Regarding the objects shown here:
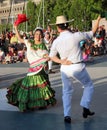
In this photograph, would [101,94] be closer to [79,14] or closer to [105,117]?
[105,117]

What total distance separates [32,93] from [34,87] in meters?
0.13

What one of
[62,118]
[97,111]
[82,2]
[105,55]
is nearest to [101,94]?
[97,111]

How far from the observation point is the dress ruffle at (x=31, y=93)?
8.71 m

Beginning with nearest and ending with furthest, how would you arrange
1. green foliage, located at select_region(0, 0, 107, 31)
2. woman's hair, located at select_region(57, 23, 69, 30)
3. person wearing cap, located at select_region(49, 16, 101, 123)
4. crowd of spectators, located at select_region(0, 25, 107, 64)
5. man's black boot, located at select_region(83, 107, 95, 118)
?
person wearing cap, located at select_region(49, 16, 101, 123)
woman's hair, located at select_region(57, 23, 69, 30)
man's black boot, located at select_region(83, 107, 95, 118)
crowd of spectators, located at select_region(0, 25, 107, 64)
green foliage, located at select_region(0, 0, 107, 31)

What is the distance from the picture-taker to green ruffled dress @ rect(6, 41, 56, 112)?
28.6ft

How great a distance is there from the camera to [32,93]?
8758mm

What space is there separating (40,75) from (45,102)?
560 millimetres

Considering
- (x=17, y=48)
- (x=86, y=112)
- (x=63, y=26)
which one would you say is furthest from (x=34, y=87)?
(x=17, y=48)

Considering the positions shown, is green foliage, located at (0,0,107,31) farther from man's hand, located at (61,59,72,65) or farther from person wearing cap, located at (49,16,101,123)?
man's hand, located at (61,59,72,65)

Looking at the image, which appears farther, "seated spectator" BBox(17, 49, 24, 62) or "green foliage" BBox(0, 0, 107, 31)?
"green foliage" BBox(0, 0, 107, 31)

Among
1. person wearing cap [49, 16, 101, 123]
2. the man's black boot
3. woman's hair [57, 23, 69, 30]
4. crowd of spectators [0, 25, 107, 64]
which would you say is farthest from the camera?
crowd of spectators [0, 25, 107, 64]

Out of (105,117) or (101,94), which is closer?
(105,117)

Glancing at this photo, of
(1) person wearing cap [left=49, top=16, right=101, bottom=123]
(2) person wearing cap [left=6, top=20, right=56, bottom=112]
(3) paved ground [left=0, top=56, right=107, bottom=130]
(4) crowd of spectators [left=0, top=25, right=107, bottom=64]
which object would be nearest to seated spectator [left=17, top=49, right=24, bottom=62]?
(4) crowd of spectators [left=0, top=25, right=107, bottom=64]

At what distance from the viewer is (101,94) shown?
34.5ft
